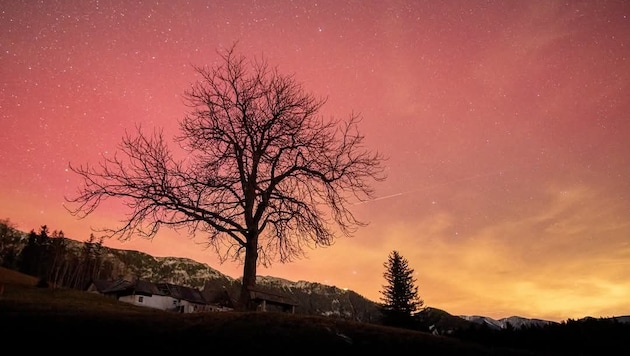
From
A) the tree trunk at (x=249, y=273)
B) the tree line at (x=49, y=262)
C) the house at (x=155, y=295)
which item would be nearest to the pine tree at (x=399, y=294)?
the tree trunk at (x=249, y=273)

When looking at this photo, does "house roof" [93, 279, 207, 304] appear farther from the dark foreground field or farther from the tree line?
the dark foreground field

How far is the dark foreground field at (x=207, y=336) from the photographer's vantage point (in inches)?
303

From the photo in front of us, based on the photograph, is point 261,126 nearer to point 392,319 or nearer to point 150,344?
point 150,344

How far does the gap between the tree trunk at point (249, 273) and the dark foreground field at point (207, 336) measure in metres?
4.66

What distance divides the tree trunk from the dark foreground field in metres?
4.66

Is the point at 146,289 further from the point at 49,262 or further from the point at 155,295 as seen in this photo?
the point at 49,262

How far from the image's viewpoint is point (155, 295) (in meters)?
84.9

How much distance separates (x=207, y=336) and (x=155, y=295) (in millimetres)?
86683

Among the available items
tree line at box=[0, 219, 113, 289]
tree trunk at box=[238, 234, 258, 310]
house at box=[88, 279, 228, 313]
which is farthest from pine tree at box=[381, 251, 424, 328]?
tree line at box=[0, 219, 113, 289]

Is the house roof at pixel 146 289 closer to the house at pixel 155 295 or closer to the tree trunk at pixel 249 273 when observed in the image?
the house at pixel 155 295

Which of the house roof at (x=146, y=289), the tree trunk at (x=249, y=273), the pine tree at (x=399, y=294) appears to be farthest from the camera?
the house roof at (x=146, y=289)

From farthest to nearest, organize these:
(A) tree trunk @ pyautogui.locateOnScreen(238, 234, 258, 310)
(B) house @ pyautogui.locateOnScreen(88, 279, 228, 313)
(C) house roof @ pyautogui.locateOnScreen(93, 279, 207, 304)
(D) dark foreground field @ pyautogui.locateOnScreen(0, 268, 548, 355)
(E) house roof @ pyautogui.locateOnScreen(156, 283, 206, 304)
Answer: (E) house roof @ pyautogui.locateOnScreen(156, 283, 206, 304)
(C) house roof @ pyautogui.locateOnScreen(93, 279, 207, 304)
(B) house @ pyautogui.locateOnScreen(88, 279, 228, 313)
(A) tree trunk @ pyautogui.locateOnScreen(238, 234, 258, 310)
(D) dark foreground field @ pyautogui.locateOnScreen(0, 268, 548, 355)

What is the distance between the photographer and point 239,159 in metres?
18.3

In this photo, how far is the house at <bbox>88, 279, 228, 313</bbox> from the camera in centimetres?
8131
